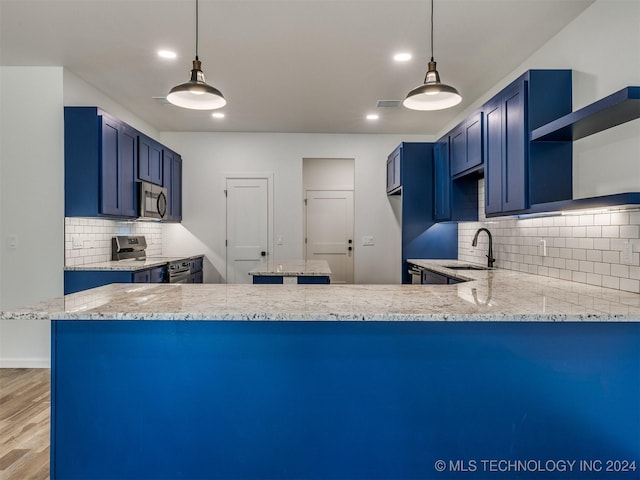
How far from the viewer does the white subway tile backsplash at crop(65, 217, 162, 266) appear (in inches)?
144

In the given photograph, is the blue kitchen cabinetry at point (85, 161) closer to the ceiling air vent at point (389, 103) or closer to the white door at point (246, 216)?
the white door at point (246, 216)

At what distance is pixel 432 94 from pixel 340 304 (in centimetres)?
146

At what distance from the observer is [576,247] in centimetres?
262

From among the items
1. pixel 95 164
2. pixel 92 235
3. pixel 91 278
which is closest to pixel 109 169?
pixel 95 164

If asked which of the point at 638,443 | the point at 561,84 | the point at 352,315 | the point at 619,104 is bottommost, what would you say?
the point at 638,443

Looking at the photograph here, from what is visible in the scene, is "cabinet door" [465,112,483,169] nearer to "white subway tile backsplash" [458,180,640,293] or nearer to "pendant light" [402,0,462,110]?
"white subway tile backsplash" [458,180,640,293]

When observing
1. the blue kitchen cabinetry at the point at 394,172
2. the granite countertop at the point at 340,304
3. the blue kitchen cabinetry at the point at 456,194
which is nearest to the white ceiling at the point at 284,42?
the blue kitchen cabinetry at the point at 456,194

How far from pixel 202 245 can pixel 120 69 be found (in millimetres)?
2781

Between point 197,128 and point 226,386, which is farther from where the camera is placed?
point 197,128

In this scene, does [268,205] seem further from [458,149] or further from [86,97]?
[458,149]

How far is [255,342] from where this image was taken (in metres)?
1.65

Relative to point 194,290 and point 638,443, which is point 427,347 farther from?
point 194,290

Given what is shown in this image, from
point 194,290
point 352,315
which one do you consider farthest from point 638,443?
point 194,290

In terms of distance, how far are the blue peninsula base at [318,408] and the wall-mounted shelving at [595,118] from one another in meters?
1.21
